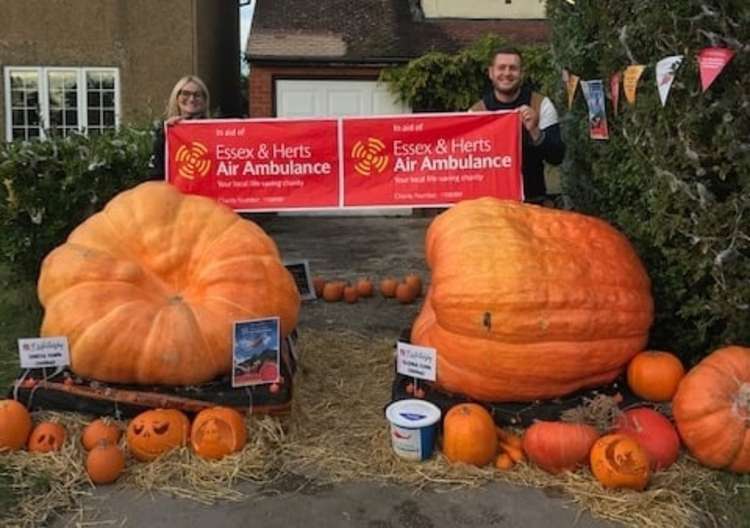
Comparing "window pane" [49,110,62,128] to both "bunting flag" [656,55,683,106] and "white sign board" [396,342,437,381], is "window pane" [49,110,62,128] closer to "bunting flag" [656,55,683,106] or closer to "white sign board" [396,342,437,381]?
"white sign board" [396,342,437,381]

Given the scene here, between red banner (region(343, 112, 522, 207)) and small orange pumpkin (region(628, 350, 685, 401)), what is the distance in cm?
196

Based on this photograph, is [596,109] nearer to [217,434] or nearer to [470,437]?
[470,437]

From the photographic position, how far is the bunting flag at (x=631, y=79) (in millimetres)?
3961

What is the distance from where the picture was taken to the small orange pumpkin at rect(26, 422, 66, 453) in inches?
141

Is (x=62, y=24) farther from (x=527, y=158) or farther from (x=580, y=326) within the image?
(x=580, y=326)

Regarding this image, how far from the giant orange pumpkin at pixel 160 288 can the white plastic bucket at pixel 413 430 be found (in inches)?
35.0

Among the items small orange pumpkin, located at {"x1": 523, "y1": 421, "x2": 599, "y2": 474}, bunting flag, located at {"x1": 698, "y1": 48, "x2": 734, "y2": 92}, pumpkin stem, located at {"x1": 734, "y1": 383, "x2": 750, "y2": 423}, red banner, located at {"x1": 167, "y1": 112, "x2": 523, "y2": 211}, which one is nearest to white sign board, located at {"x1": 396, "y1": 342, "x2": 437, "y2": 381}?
small orange pumpkin, located at {"x1": 523, "y1": 421, "x2": 599, "y2": 474}

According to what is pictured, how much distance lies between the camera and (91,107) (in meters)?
12.7

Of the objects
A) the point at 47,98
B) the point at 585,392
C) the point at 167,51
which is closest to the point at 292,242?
the point at 167,51

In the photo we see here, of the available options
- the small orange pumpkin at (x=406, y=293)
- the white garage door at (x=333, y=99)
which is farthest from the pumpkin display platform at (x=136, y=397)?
the white garage door at (x=333, y=99)

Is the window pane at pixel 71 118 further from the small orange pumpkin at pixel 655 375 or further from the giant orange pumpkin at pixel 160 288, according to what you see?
the small orange pumpkin at pixel 655 375

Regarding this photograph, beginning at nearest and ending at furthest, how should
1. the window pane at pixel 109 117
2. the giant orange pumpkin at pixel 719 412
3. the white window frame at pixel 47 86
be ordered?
the giant orange pumpkin at pixel 719 412 → the white window frame at pixel 47 86 → the window pane at pixel 109 117

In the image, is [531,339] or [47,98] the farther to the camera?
[47,98]

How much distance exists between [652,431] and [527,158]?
103 inches
